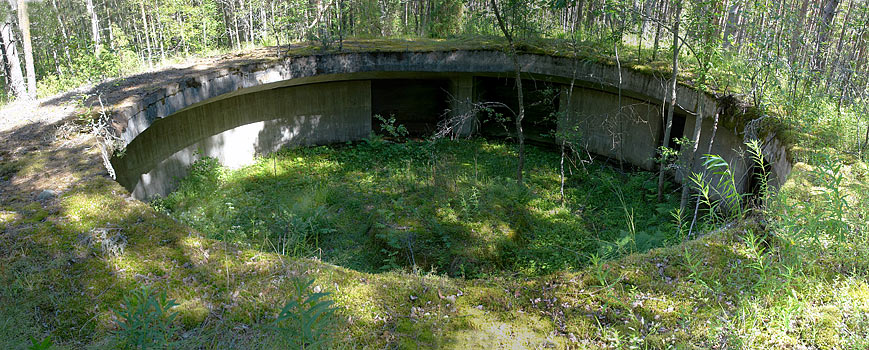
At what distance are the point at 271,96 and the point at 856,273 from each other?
35.2ft

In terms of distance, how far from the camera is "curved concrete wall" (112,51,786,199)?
8.90 meters

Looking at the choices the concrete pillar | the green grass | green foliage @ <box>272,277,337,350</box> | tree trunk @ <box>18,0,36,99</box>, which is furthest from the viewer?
tree trunk @ <box>18,0,36,99</box>

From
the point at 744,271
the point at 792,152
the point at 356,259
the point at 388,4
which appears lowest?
the point at 356,259

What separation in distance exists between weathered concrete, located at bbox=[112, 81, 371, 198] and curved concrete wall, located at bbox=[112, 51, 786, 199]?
0.07ft

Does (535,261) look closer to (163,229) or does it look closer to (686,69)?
(163,229)

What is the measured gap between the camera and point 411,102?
13.5 metres

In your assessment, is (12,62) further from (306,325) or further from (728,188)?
(728,188)

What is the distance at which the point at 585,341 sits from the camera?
3.43m

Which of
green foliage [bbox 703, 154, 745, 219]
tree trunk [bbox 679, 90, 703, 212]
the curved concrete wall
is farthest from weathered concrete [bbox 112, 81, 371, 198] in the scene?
tree trunk [bbox 679, 90, 703, 212]

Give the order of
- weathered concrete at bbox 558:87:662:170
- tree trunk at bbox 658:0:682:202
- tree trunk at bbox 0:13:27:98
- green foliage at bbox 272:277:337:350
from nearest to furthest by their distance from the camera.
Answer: green foliage at bbox 272:277:337:350, tree trunk at bbox 658:0:682:202, weathered concrete at bbox 558:87:662:170, tree trunk at bbox 0:13:27:98

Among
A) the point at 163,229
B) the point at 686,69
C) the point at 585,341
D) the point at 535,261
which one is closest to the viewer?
the point at 585,341

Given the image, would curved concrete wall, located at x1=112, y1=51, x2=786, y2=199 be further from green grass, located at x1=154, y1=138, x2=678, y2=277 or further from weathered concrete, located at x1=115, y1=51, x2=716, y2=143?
green grass, located at x1=154, y1=138, x2=678, y2=277

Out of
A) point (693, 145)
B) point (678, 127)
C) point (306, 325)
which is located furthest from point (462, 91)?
point (306, 325)

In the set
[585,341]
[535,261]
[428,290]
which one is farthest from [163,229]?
[535,261]
